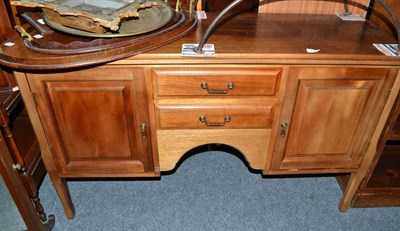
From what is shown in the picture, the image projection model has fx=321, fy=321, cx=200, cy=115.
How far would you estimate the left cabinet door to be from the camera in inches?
39.7

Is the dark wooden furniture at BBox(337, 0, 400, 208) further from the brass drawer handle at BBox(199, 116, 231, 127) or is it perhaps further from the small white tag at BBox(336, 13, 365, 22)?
the brass drawer handle at BBox(199, 116, 231, 127)

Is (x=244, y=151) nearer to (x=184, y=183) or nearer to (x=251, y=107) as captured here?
(x=251, y=107)

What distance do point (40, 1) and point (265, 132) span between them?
2.81 feet

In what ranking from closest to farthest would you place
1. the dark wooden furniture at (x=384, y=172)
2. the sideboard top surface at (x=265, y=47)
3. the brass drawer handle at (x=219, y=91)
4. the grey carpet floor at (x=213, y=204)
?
the sideboard top surface at (x=265, y=47) < the brass drawer handle at (x=219, y=91) < the dark wooden furniture at (x=384, y=172) < the grey carpet floor at (x=213, y=204)

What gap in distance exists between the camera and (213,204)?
1493 millimetres

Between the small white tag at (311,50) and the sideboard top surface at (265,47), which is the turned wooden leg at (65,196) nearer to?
the sideboard top surface at (265,47)

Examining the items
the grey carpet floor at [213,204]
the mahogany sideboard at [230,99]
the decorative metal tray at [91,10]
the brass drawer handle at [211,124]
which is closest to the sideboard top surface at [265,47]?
the mahogany sideboard at [230,99]

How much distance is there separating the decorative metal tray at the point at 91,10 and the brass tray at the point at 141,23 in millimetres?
19

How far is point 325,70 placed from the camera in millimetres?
1027

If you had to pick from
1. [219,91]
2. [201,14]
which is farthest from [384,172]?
[201,14]

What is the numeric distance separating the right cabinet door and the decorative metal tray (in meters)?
0.56

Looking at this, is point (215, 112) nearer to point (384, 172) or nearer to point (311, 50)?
point (311, 50)

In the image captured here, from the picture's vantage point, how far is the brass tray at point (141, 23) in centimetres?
98

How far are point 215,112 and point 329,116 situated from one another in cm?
41
